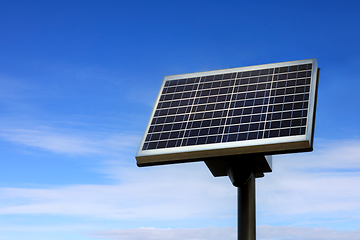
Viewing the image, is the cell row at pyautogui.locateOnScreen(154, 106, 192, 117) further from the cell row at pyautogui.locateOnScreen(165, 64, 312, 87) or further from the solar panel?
the cell row at pyautogui.locateOnScreen(165, 64, 312, 87)

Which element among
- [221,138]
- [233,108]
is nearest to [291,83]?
[233,108]

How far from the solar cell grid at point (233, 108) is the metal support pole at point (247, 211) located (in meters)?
2.81

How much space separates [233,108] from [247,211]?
444 cm

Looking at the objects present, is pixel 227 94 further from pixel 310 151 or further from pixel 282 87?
pixel 310 151

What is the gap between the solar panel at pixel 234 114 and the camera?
57.5 feet

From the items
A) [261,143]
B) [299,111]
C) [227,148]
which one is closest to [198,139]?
[227,148]

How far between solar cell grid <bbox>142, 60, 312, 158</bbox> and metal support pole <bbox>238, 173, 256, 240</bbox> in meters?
2.81

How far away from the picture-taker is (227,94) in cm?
2058

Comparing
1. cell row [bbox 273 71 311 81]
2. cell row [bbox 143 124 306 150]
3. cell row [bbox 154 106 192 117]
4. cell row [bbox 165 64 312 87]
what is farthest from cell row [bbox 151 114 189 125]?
cell row [bbox 273 71 311 81]

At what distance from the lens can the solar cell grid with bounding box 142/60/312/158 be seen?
18.1 metres

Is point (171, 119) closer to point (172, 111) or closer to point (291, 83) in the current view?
point (172, 111)

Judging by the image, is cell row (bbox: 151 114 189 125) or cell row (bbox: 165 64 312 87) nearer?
cell row (bbox: 165 64 312 87)

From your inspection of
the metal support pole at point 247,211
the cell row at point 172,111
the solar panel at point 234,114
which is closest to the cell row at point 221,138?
the solar panel at point 234,114

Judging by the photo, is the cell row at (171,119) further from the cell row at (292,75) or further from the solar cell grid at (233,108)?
the cell row at (292,75)
